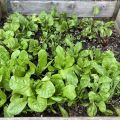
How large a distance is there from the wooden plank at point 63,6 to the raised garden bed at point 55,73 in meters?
0.16

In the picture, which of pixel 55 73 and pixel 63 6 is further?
pixel 63 6

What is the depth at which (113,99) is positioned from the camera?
6.07 feet

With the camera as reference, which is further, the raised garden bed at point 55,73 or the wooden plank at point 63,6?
the wooden plank at point 63,6

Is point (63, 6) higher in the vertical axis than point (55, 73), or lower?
higher

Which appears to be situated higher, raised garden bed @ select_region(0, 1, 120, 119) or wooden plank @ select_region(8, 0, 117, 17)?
wooden plank @ select_region(8, 0, 117, 17)

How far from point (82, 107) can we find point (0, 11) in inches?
45.9

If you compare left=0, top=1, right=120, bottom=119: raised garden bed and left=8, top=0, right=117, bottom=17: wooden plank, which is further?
left=8, top=0, right=117, bottom=17: wooden plank

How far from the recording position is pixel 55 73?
1.89 meters

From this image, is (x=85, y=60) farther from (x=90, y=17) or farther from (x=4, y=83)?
(x=90, y=17)

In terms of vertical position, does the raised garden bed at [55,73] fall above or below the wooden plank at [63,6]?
below

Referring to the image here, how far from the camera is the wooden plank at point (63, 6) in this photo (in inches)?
93.2

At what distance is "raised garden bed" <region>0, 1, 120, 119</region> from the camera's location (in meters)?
1.61

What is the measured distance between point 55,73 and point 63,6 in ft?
2.52

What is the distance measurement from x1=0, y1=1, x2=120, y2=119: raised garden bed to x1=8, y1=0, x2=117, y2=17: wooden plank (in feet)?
0.54
